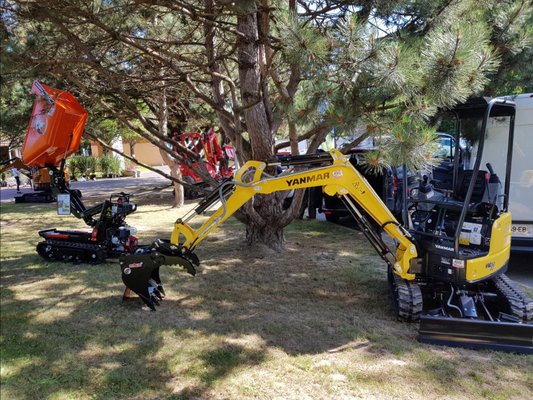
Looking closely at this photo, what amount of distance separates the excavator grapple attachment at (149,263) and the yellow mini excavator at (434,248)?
0.01 meters

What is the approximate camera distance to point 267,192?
180 inches

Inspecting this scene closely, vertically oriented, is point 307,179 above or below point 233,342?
above

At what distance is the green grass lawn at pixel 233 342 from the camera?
11.2 feet

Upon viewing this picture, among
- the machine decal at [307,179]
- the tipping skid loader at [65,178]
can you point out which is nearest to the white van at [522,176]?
the machine decal at [307,179]

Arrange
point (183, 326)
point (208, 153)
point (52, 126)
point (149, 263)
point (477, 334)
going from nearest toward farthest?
1. point (477, 334)
2. point (183, 326)
3. point (149, 263)
4. point (52, 126)
5. point (208, 153)

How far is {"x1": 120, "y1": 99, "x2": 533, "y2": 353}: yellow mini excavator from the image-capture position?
429 centimetres

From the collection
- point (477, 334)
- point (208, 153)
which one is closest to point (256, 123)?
point (477, 334)

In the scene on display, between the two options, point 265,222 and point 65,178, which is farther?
point 265,222

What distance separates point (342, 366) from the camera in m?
3.72

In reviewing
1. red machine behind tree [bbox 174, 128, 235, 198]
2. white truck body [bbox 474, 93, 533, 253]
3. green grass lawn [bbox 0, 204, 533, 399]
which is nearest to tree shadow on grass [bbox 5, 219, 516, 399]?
green grass lawn [bbox 0, 204, 533, 399]

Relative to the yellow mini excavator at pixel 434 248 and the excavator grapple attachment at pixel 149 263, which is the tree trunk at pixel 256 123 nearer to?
the yellow mini excavator at pixel 434 248

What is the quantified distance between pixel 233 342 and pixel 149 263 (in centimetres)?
131

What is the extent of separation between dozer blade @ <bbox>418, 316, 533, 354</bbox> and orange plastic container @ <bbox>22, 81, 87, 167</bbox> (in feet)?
15.8

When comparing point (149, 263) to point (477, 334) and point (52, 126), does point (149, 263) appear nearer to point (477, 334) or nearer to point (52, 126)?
point (52, 126)
